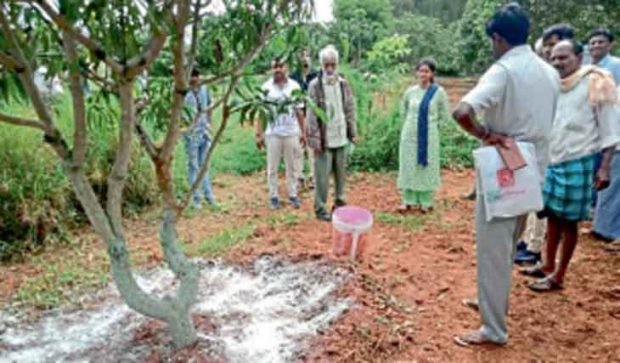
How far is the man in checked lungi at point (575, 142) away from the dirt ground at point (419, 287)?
0.35 meters

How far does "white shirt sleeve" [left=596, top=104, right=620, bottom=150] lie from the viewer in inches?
133

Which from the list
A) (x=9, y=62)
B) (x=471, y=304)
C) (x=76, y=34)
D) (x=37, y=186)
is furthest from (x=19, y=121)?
(x=37, y=186)

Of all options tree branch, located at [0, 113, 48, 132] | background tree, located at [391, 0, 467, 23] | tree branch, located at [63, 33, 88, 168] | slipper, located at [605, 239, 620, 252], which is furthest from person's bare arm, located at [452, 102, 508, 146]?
background tree, located at [391, 0, 467, 23]

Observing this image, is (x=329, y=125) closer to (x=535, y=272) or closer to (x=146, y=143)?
(x=535, y=272)

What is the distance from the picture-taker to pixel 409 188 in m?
5.31

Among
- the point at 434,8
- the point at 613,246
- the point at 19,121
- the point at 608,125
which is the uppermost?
the point at 434,8

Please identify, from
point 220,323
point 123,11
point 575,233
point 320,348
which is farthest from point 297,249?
point 123,11

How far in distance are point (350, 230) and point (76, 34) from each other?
7.52ft

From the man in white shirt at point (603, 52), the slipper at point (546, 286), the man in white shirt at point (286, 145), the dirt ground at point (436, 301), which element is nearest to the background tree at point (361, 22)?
the man in white shirt at point (286, 145)

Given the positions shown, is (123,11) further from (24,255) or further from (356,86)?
(356,86)

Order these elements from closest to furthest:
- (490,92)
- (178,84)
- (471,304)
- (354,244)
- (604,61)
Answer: (178,84)
(490,92)
(471,304)
(354,244)
(604,61)

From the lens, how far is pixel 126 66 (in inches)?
86.0

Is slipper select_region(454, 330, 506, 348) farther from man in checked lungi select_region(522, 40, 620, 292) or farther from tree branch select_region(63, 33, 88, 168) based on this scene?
tree branch select_region(63, 33, 88, 168)

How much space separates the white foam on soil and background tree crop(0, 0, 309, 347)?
0.32m
